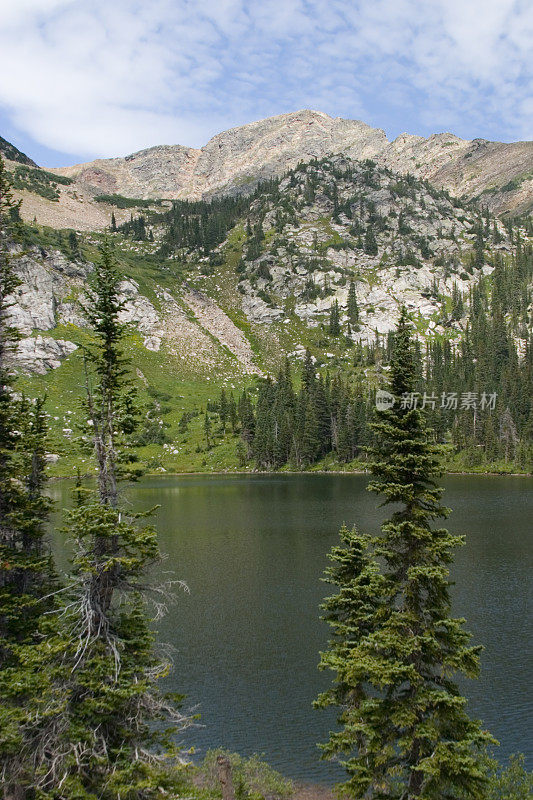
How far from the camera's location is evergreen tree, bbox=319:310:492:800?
47.5 ft

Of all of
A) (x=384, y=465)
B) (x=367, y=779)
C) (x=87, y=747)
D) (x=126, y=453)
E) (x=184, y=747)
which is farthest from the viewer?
(x=184, y=747)

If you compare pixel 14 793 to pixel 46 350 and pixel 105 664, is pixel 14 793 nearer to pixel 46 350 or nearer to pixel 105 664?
pixel 105 664

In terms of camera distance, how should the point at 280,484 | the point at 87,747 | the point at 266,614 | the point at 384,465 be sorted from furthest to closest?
the point at 280,484 < the point at 266,614 < the point at 384,465 < the point at 87,747

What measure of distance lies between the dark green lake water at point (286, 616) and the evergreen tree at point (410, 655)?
21.7 ft

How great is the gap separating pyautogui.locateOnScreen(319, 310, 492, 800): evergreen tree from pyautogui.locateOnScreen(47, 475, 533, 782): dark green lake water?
260 inches

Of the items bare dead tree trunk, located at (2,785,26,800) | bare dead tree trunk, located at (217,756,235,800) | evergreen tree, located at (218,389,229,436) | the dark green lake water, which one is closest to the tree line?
bare dead tree trunk, located at (2,785,26,800)

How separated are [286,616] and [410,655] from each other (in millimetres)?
22040

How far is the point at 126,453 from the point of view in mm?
Result: 18141

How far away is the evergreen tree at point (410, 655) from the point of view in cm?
1449

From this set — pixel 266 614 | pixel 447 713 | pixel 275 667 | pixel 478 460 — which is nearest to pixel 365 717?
pixel 447 713

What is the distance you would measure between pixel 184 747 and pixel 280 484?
8829cm

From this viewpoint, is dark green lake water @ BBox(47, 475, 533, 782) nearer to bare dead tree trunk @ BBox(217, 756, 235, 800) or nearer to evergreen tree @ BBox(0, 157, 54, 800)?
bare dead tree trunk @ BBox(217, 756, 235, 800)

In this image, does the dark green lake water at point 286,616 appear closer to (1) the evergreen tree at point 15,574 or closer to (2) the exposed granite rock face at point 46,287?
(1) the evergreen tree at point 15,574

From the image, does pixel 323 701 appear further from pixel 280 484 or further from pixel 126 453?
pixel 280 484
